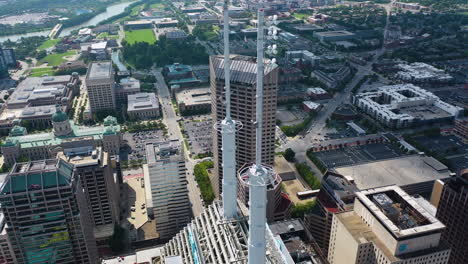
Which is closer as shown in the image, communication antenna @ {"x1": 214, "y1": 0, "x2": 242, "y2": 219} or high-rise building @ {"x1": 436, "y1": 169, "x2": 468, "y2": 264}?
communication antenna @ {"x1": 214, "y1": 0, "x2": 242, "y2": 219}

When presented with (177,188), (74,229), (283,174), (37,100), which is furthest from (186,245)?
(37,100)

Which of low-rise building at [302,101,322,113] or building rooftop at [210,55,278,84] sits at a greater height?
building rooftop at [210,55,278,84]

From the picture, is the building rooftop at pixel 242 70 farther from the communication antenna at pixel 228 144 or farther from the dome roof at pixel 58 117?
the dome roof at pixel 58 117

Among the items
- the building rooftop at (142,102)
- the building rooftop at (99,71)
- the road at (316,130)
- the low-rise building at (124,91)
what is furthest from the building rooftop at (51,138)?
the road at (316,130)

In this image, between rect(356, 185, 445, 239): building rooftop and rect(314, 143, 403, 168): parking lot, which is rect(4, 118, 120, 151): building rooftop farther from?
rect(356, 185, 445, 239): building rooftop

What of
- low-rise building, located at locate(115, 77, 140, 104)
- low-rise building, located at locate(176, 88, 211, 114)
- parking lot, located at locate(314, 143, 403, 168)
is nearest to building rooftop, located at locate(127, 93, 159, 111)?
low-rise building, located at locate(115, 77, 140, 104)

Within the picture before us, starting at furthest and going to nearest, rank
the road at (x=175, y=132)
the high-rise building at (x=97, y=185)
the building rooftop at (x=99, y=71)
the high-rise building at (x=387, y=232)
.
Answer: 1. the building rooftop at (x=99, y=71)
2. the road at (x=175, y=132)
3. the high-rise building at (x=97, y=185)
4. the high-rise building at (x=387, y=232)

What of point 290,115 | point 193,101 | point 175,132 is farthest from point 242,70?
point 193,101
